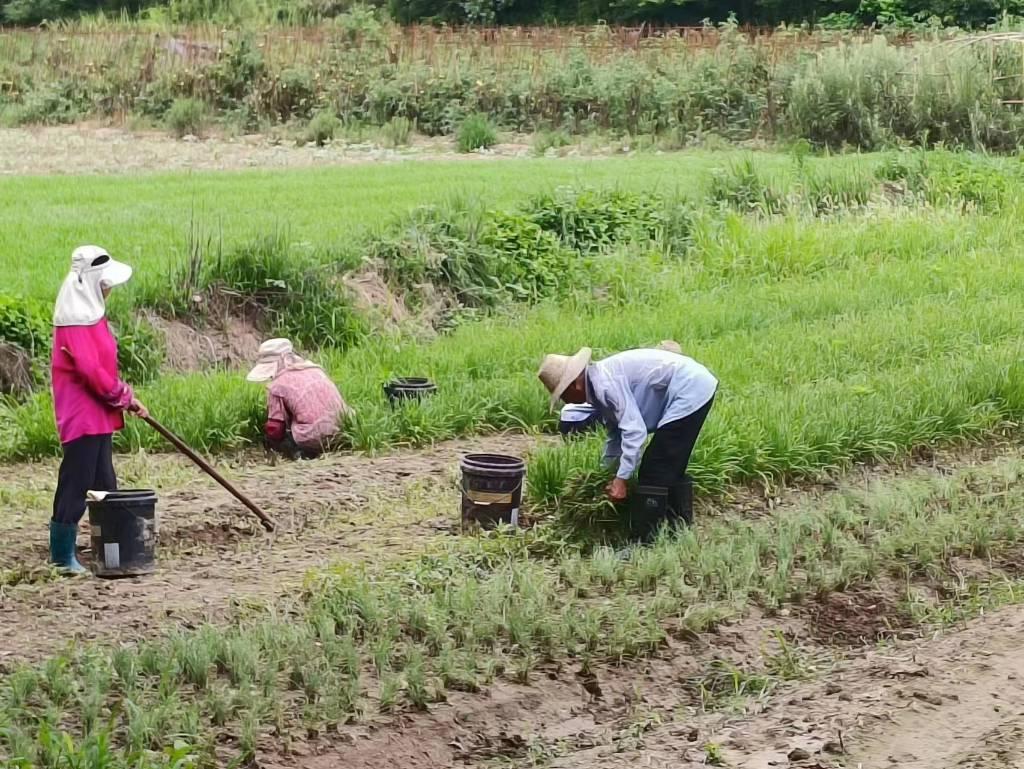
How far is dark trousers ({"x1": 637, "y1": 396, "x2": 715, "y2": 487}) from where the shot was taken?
7.58 meters

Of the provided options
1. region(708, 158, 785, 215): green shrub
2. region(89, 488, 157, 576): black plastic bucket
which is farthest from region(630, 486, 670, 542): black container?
region(708, 158, 785, 215): green shrub

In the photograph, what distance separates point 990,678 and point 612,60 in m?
24.5

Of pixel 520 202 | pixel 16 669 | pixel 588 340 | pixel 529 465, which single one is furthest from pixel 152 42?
pixel 16 669

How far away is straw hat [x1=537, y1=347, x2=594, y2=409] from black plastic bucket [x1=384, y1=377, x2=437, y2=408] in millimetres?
3010

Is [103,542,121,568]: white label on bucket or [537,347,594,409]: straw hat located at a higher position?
[537,347,594,409]: straw hat

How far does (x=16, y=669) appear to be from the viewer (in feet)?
19.1

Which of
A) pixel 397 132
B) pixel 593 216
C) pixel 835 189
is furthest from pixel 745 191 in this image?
pixel 397 132

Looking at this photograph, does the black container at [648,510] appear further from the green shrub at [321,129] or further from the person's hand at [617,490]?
the green shrub at [321,129]

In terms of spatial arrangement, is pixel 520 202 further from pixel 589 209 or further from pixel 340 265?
pixel 340 265

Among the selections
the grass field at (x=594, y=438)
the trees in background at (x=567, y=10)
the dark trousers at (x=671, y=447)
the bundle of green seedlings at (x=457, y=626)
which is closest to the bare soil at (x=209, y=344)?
the grass field at (x=594, y=438)

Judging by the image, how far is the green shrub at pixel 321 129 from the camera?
27000 millimetres

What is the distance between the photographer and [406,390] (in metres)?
10.3

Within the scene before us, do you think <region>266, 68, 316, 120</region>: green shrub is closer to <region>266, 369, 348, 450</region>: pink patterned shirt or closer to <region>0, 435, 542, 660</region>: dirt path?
<region>266, 369, 348, 450</region>: pink patterned shirt

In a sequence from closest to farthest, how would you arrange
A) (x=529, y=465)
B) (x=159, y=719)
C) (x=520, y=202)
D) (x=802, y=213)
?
1. (x=159, y=719)
2. (x=529, y=465)
3. (x=520, y=202)
4. (x=802, y=213)
